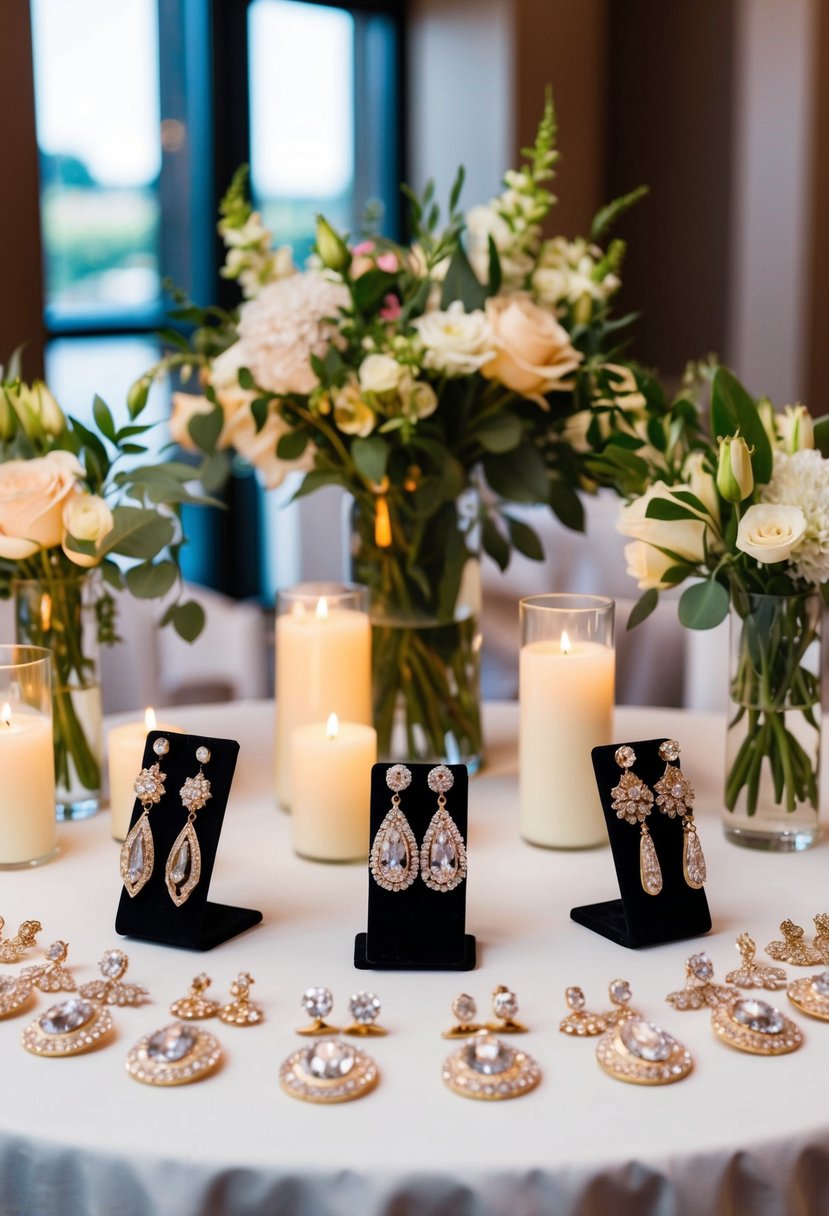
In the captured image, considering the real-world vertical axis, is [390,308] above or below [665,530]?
above

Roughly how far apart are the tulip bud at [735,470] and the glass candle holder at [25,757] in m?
0.62

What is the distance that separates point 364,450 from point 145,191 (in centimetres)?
303

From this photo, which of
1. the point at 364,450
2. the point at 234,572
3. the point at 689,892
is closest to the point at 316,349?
the point at 364,450

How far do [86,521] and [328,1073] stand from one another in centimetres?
64

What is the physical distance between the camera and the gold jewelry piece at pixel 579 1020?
2.98 feet

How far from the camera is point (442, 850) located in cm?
101

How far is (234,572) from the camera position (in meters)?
4.59

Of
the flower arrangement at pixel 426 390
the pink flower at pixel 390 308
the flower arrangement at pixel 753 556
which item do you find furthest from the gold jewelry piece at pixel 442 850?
the pink flower at pixel 390 308

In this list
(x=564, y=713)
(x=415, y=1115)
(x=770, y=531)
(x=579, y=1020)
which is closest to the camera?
(x=415, y=1115)

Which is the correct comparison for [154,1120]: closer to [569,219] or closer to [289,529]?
[289,529]

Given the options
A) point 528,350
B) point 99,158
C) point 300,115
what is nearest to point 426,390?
point 528,350

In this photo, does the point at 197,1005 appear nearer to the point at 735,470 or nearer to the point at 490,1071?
the point at 490,1071

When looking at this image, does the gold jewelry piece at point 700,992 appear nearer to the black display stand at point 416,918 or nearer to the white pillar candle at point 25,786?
the black display stand at point 416,918

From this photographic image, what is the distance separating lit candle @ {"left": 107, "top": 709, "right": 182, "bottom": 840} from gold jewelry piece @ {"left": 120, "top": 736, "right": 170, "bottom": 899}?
0.21 m
